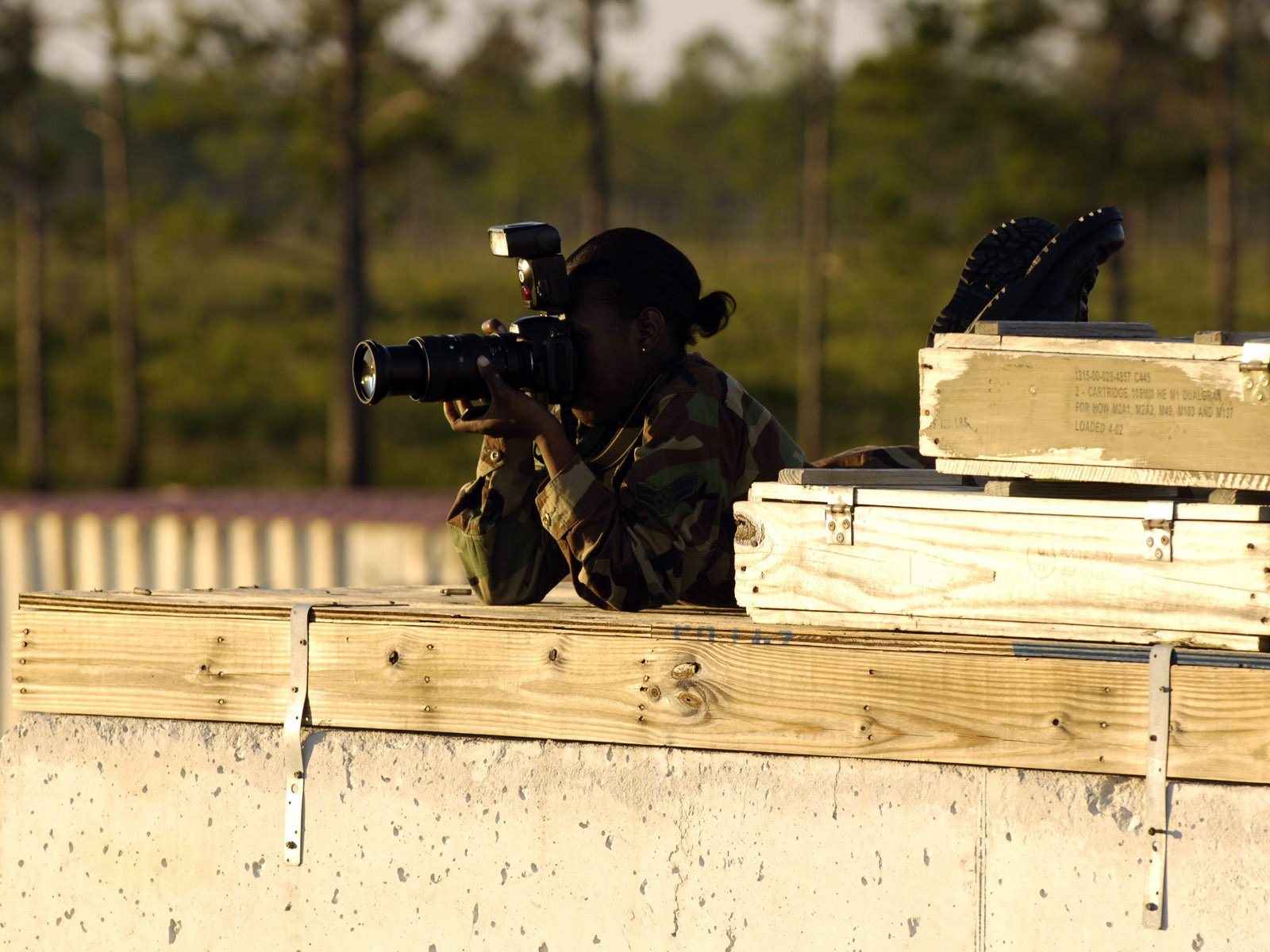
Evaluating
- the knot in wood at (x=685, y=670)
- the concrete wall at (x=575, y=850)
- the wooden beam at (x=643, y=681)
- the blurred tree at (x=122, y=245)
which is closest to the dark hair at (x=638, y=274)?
the wooden beam at (x=643, y=681)

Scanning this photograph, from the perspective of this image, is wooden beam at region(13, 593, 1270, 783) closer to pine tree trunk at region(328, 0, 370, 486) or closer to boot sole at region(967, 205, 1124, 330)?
boot sole at region(967, 205, 1124, 330)

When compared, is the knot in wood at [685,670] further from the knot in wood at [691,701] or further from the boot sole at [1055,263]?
A: the boot sole at [1055,263]

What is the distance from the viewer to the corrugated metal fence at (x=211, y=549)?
12.2m

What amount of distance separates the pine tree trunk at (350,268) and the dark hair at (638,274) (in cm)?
1731

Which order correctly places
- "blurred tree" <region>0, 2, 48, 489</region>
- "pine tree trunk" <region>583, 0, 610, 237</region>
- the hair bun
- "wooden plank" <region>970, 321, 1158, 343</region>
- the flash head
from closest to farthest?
"wooden plank" <region>970, 321, 1158, 343</region> → the flash head → the hair bun → "pine tree trunk" <region>583, 0, 610, 237</region> → "blurred tree" <region>0, 2, 48, 489</region>

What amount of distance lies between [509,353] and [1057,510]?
46.4 inches

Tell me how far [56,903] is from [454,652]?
104cm

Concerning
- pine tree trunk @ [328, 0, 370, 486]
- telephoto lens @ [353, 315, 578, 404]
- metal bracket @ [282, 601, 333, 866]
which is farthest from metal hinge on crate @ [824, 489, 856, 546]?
pine tree trunk @ [328, 0, 370, 486]

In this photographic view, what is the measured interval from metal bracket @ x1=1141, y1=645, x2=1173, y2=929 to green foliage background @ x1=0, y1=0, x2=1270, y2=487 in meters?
18.8

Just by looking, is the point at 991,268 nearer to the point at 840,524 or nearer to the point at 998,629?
the point at 840,524

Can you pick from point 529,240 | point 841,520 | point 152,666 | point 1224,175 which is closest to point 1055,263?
point 841,520

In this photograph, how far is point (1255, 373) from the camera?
110 inches

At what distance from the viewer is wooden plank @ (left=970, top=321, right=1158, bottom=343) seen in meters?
3.09

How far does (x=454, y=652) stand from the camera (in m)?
3.33
